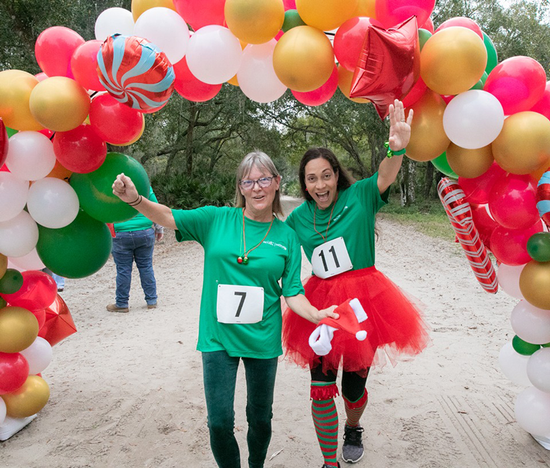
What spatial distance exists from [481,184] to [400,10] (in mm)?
1109

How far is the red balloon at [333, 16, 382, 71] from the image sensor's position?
2.31m

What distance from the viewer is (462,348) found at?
4816mm

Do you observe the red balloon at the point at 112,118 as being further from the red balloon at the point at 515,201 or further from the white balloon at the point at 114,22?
the red balloon at the point at 515,201

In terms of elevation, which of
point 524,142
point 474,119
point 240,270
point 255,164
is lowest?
point 240,270

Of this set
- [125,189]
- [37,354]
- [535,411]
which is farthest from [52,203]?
[535,411]

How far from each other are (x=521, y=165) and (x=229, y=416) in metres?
2.03

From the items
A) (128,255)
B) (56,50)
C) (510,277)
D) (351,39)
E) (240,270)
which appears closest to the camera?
(351,39)

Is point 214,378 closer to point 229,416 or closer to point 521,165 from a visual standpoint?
point 229,416

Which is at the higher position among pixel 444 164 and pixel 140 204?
pixel 444 164

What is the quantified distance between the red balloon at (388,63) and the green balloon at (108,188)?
129cm

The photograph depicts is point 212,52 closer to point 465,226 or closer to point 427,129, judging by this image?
point 427,129

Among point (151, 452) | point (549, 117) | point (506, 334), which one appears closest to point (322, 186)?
point (549, 117)

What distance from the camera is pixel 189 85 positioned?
2.81m

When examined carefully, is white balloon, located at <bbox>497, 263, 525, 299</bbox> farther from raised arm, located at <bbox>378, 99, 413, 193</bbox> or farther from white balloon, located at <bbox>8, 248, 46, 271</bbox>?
white balloon, located at <bbox>8, 248, 46, 271</bbox>
